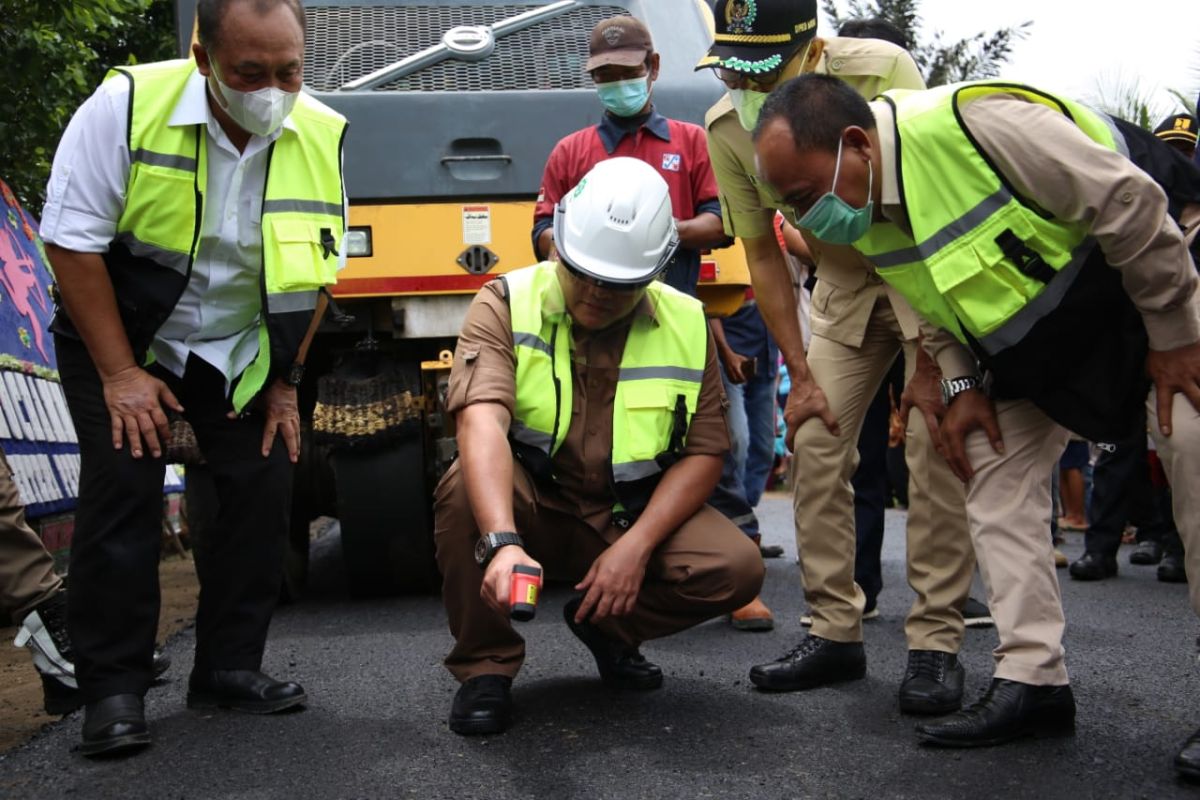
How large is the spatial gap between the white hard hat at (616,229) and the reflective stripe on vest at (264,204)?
67 centimetres

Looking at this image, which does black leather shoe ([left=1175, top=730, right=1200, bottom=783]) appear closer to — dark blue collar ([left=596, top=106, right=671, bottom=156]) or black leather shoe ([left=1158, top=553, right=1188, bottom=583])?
dark blue collar ([left=596, top=106, right=671, bottom=156])

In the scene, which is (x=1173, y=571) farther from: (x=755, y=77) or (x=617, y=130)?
(x=755, y=77)

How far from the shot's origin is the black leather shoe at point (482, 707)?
3.79 m

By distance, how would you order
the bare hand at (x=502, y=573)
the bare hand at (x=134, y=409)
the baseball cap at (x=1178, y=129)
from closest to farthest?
1. the bare hand at (x=502, y=573)
2. the bare hand at (x=134, y=409)
3. the baseball cap at (x=1178, y=129)

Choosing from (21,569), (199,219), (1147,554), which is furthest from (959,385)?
(1147,554)

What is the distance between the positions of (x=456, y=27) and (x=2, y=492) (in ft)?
10.1

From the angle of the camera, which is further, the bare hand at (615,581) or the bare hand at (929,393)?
the bare hand at (929,393)

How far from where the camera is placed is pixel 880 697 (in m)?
4.15

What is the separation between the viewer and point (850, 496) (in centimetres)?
444

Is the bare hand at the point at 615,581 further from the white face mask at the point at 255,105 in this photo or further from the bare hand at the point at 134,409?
the white face mask at the point at 255,105

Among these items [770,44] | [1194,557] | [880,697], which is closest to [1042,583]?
[1194,557]

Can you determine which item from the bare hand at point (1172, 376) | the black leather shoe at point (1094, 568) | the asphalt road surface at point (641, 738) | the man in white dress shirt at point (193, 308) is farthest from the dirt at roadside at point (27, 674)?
the black leather shoe at point (1094, 568)

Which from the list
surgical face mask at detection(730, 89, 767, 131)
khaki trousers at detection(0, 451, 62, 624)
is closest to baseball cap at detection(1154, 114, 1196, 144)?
surgical face mask at detection(730, 89, 767, 131)

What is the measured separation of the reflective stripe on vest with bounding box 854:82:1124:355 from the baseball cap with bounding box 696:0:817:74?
2.89ft
